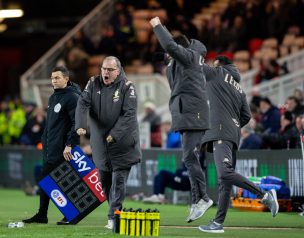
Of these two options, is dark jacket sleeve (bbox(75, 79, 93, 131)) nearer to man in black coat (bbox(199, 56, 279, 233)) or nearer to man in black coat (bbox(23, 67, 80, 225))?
man in black coat (bbox(23, 67, 80, 225))

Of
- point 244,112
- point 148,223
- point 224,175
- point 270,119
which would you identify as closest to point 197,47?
point 244,112

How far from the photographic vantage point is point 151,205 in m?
19.5

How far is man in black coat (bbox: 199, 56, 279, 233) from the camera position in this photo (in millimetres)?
12922

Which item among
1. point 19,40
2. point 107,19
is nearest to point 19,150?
point 107,19

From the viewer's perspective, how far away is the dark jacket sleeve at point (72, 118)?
14.0 metres

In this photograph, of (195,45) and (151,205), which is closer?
(195,45)

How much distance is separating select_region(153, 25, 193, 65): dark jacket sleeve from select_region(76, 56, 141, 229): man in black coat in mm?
714

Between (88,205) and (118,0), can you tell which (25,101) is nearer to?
(118,0)

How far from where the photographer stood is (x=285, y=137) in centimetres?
1920

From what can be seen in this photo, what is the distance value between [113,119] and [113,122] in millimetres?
38

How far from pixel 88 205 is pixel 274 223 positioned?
273 cm

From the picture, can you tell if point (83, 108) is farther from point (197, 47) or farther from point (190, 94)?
point (197, 47)

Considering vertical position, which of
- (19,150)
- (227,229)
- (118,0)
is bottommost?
(227,229)

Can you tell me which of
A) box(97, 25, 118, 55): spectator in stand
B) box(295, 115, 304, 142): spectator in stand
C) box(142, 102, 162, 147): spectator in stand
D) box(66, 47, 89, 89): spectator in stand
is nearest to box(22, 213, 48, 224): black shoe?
box(295, 115, 304, 142): spectator in stand
